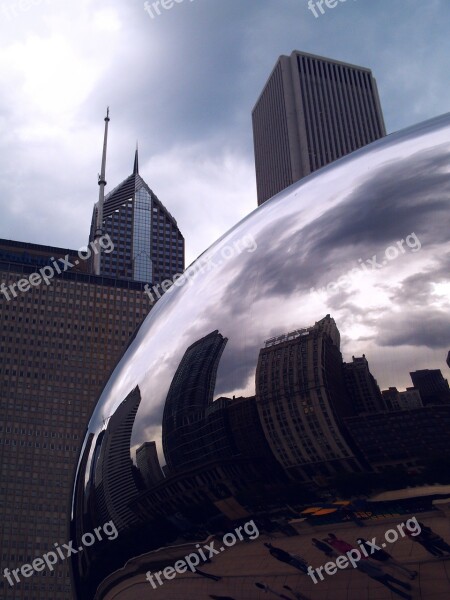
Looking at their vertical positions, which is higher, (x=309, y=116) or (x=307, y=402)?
(x=309, y=116)

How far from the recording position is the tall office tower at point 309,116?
363ft

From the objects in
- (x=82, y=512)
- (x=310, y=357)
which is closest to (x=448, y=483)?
(x=310, y=357)

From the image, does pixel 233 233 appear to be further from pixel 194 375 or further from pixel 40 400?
pixel 40 400

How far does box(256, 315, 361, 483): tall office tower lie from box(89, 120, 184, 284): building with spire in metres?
137

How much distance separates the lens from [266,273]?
11.9 ft

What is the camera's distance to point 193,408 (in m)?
3.52

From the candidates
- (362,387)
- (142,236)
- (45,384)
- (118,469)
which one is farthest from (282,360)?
(142,236)

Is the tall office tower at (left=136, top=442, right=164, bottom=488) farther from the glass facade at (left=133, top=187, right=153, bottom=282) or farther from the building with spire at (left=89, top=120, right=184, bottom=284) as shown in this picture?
the glass facade at (left=133, top=187, right=153, bottom=282)

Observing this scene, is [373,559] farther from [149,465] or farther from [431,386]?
[149,465]

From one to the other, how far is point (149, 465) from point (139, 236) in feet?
482

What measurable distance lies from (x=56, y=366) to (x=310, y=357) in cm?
9585

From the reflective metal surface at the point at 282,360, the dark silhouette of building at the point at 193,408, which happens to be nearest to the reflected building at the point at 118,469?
the reflective metal surface at the point at 282,360

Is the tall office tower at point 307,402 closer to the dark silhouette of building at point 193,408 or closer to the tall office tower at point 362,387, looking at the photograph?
the tall office tower at point 362,387

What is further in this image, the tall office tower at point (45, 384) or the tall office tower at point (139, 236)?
the tall office tower at point (139, 236)
